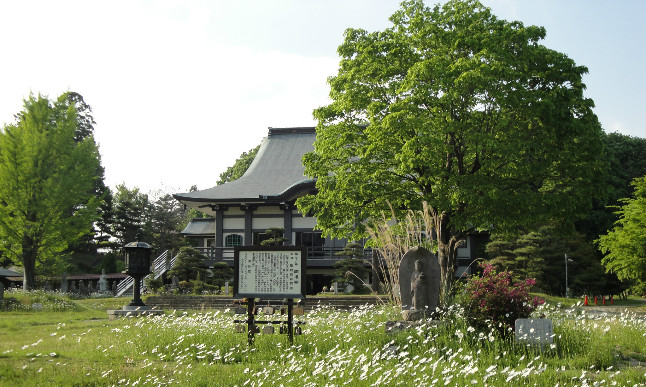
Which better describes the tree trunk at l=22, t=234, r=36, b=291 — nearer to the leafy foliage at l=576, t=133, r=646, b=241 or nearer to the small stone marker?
the small stone marker

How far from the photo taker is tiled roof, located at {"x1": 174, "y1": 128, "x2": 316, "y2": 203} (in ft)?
92.6

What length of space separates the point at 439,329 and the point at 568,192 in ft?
28.7

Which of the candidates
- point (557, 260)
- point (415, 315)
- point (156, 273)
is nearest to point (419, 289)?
point (415, 315)

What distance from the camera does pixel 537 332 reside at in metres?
7.43

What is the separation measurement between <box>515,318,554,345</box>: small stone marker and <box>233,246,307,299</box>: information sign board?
328 cm

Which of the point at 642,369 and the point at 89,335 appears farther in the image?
the point at 89,335

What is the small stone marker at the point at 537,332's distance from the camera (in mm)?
7375

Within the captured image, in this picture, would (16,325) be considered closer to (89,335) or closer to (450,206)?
(89,335)

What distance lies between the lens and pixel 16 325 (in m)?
12.6

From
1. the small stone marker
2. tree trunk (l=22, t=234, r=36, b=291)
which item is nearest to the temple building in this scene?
tree trunk (l=22, t=234, r=36, b=291)

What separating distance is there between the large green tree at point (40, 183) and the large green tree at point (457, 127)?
12223 mm

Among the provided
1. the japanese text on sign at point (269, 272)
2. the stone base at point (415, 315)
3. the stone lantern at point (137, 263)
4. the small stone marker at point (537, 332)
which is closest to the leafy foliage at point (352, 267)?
the stone lantern at point (137, 263)

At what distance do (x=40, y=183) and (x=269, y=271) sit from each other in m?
17.5

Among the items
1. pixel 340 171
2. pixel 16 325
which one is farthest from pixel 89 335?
pixel 340 171
